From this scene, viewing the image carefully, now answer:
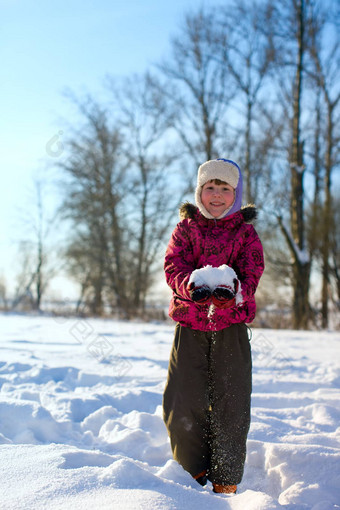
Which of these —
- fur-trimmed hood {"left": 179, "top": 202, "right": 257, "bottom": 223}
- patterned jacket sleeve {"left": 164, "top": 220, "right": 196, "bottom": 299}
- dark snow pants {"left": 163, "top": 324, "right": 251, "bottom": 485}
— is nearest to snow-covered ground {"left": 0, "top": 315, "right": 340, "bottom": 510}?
dark snow pants {"left": 163, "top": 324, "right": 251, "bottom": 485}

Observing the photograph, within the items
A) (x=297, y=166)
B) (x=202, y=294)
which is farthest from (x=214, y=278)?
(x=297, y=166)

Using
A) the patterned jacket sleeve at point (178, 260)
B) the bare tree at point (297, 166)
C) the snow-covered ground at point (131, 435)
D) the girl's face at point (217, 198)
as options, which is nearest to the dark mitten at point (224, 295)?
the patterned jacket sleeve at point (178, 260)

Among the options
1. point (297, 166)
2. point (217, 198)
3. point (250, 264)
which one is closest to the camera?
point (250, 264)

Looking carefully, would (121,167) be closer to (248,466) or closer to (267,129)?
(267,129)

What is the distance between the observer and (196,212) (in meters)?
2.06

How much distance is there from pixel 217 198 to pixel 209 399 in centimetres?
96

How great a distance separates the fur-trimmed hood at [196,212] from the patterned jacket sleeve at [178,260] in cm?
5

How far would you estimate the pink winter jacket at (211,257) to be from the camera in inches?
72.1

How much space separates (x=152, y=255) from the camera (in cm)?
1546

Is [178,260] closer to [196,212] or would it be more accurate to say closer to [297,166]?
[196,212]

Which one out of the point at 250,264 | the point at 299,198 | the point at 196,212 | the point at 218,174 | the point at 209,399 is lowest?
the point at 209,399

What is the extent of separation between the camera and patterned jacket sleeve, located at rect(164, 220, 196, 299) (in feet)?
5.98

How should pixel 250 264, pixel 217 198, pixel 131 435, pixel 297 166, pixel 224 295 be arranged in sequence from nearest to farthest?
pixel 224 295
pixel 250 264
pixel 217 198
pixel 131 435
pixel 297 166

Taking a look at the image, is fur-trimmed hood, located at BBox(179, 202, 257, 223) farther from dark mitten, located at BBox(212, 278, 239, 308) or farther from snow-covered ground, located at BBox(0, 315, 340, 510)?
snow-covered ground, located at BBox(0, 315, 340, 510)
